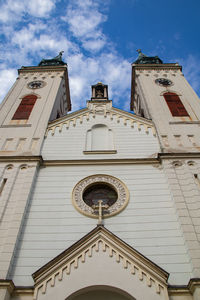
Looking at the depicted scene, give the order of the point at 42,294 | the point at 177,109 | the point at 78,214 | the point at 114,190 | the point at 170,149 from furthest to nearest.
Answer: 1. the point at 177,109
2. the point at 170,149
3. the point at 114,190
4. the point at 78,214
5. the point at 42,294

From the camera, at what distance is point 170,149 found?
1220 cm

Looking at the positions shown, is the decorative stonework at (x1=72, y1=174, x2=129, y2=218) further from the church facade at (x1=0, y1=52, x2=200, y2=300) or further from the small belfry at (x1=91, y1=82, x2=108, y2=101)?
the small belfry at (x1=91, y1=82, x2=108, y2=101)

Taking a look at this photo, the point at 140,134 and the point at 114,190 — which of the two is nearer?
the point at 114,190

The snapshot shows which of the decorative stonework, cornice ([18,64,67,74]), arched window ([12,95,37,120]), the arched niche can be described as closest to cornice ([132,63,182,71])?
cornice ([18,64,67,74])

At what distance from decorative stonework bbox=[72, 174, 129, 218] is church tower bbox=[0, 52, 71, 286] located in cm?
187

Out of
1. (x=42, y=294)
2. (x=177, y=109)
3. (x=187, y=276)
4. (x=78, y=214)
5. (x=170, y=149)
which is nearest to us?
(x=42, y=294)

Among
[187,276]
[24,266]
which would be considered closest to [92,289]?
[24,266]

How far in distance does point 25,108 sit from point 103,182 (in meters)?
7.78

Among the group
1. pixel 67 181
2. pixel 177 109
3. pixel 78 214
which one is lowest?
pixel 78 214

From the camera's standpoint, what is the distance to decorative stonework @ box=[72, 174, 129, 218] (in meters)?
9.77

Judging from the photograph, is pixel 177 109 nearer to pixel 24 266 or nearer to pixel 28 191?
pixel 28 191

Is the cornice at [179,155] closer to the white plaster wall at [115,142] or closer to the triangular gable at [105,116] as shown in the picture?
the white plaster wall at [115,142]

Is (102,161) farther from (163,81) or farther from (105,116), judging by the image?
(163,81)

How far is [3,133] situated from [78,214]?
6668 mm
